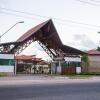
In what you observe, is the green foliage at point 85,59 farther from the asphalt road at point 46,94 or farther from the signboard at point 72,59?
the asphalt road at point 46,94

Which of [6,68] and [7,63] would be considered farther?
[7,63]

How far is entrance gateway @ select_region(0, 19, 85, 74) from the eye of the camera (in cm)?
5850

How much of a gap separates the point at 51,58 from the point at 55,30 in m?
6.40

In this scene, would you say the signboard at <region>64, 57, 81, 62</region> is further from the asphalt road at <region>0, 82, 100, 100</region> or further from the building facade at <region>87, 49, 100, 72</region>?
the asphalt road at <region>0, 82, 100, 100</region>

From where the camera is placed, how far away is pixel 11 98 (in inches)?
578

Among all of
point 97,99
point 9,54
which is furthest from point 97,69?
point 97,99

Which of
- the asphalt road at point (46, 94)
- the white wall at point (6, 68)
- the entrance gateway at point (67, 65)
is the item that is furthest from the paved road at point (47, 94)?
the entrance gateway at point (67, 65)

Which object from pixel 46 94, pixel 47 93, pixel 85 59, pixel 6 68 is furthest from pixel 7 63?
pixel 46 94

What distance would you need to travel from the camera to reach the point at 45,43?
2537 inches

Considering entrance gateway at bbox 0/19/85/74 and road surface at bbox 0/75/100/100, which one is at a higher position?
entrance gateway at bbox 0/19/85/74

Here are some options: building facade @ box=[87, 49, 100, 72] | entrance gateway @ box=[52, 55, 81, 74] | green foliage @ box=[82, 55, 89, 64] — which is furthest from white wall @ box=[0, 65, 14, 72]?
building facade @ box=[87, 49, 100, 72]

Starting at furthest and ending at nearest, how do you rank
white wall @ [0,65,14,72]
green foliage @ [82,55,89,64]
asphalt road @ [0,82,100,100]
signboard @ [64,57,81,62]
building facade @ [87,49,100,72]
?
building facade @ [87,49,100,72] < green foliage @ [82,55,89,64] < signboard @ [64,57,81,62] < white wall @ [0,65,14,72] < asphalt road @ [0,82,100,100]

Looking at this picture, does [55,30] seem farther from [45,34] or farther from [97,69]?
[97,69]

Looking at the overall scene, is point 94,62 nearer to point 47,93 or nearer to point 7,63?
point 7,63
